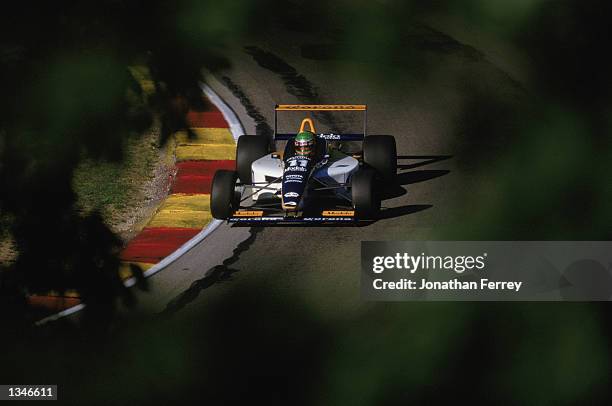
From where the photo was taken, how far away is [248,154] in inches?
720

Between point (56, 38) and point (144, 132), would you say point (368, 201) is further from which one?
point (56, 38)

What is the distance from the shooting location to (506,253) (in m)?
15.9

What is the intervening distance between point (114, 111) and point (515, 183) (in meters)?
6.78

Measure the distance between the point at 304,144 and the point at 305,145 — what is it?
19mm

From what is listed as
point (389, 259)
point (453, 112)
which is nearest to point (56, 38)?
point (453, 112)

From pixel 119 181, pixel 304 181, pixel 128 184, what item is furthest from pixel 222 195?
pixel 119 181

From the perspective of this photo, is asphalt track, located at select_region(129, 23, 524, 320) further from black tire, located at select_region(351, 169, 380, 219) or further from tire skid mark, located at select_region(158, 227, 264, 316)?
black tire, located at select_region(351, 169, 380, 219)

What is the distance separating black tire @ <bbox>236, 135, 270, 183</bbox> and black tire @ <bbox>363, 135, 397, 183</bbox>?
1436 mm

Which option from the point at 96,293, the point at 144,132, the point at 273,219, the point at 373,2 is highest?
the point at 373,2

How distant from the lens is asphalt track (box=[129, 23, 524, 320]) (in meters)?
15.1

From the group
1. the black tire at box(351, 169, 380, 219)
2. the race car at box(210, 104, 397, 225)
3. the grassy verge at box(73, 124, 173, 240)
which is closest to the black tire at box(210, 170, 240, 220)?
the race car at box(210, 104, 397, 225)

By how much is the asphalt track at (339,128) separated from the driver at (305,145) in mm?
1187

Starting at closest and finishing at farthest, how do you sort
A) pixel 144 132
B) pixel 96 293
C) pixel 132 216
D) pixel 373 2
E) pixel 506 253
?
1. pixel 96 293
2. pixel 506 253
3. pixel 132 216
4. pixel 144 132
5. pixel 373 2

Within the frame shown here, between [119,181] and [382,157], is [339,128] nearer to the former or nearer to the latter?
[382,157]
